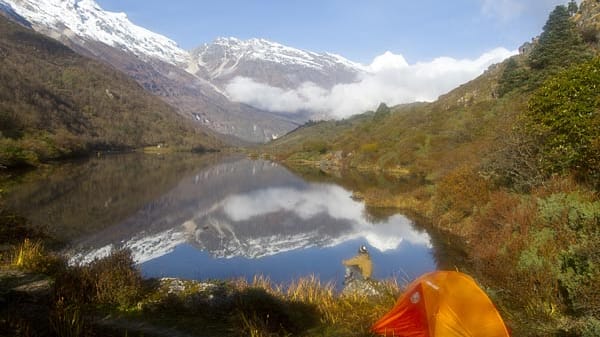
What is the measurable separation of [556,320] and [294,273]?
13623 millimetres

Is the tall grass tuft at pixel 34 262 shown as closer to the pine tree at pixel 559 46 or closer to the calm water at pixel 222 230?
the calm water at pixel 222 230

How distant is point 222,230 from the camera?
3403cm

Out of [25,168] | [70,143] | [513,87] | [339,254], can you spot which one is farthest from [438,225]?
[70,143]

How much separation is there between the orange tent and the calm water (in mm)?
10293

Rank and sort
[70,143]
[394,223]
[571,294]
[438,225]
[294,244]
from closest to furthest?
[571,294] < [294,244] < [438,225] < [394,223] < [70,143]

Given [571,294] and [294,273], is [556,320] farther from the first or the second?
[294,273]

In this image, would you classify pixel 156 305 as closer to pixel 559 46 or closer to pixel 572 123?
pixel 572 123

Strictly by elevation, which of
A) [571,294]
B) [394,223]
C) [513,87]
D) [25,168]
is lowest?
[25,168]

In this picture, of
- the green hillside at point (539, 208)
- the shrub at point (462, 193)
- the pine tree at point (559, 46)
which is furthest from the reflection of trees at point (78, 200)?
the pine tree at point (559, 46)

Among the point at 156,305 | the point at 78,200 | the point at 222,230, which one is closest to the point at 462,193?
the point at 222,230

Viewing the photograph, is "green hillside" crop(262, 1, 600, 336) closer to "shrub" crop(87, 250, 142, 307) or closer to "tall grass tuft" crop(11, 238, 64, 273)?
"shrub" crop(87, 250, 142, 307)

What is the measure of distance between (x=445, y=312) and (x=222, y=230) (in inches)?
1051

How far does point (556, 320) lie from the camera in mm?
10586

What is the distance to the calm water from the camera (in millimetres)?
23375
